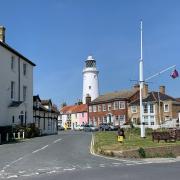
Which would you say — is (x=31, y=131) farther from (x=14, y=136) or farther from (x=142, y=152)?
(x=142, y=152)

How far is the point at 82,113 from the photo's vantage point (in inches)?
5084

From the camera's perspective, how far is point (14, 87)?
193 feet

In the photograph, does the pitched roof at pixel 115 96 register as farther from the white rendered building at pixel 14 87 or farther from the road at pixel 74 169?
the road at pixel 74 169

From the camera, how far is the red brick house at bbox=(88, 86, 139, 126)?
4328 inches

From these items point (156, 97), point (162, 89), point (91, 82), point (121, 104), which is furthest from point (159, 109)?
point (91, 82)

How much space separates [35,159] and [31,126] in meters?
31.7


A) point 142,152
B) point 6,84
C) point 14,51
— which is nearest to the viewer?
point 142,152

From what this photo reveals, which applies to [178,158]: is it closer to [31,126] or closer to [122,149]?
[122,149]

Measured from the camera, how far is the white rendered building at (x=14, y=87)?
5503cm

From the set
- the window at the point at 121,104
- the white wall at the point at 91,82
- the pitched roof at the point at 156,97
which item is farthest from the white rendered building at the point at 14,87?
the white wall at the point at 91,82

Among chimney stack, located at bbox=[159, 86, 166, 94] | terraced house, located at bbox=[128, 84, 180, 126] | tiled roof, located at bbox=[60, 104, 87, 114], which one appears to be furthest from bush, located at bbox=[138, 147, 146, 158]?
tiled roof, located at bbox=[60, 104, 87, 114]

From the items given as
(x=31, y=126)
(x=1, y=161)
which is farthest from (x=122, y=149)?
(x=31, y=126)

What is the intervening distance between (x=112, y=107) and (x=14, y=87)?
57.2 metres

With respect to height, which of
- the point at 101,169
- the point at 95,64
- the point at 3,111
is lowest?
the point at 101,169
